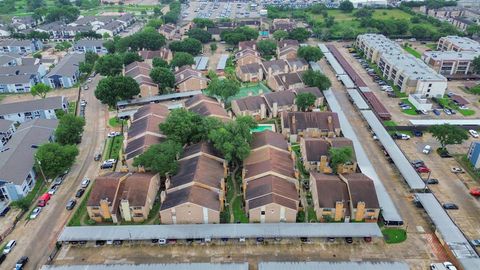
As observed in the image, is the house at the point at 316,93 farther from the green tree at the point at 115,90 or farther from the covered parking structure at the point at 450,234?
the green tree at the point at 115,90

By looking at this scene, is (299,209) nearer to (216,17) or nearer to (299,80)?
(299,80)

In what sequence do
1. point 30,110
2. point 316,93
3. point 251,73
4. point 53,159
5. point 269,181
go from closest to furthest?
point 269,181 → point 53,159 → point 30,110 → point 316,93 → point 251,73

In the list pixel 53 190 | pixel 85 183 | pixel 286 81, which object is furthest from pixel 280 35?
pixel 53 190

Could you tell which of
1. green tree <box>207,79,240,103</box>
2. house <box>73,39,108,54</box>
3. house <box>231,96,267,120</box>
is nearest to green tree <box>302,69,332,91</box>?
house <box>231,96,267,120</box>

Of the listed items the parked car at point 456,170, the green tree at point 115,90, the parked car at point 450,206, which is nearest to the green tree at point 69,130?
the green tree at point 115,90

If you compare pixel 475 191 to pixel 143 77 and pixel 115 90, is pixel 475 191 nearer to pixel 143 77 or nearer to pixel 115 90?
pixel 115 90

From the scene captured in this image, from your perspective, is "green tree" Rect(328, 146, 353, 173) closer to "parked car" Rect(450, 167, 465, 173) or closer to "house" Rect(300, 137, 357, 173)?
"house" Rect(300, 137, 357, 173)

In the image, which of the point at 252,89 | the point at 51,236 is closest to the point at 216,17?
the point at 252,89
